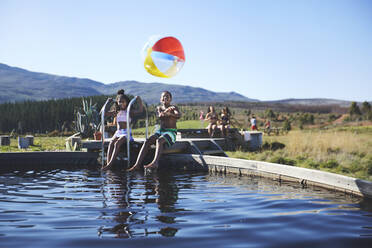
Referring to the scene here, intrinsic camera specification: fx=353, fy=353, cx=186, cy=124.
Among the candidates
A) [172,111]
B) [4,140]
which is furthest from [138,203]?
[4,140]

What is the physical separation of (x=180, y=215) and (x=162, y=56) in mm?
8747

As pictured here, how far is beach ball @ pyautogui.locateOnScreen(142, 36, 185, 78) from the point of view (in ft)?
37.9

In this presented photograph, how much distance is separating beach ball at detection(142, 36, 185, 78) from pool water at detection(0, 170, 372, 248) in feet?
22.1

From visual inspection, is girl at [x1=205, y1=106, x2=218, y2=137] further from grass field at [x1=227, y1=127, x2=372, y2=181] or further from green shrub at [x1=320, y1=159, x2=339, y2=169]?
green shrub at [x1=320, y1=159, x2=339, y2=169]

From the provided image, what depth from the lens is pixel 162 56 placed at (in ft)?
38.2

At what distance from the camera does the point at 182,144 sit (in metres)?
8.69

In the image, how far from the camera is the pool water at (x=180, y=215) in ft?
9.19

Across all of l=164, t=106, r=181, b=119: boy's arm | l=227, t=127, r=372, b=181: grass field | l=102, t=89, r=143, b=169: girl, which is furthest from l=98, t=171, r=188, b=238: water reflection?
l=227, t=127, r=372, b=181: grass field

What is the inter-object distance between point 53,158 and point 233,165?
15.1 feet

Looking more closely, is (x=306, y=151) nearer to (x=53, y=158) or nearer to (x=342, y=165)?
(x=342, y=165)

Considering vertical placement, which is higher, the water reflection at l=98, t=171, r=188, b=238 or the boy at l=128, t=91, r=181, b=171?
the boy at l=128, t=91, r=181, b=171

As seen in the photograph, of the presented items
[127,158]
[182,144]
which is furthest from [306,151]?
[127,158]

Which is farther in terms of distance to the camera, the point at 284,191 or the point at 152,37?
the point at 152,37

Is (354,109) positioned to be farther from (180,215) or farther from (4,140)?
(180,215)
